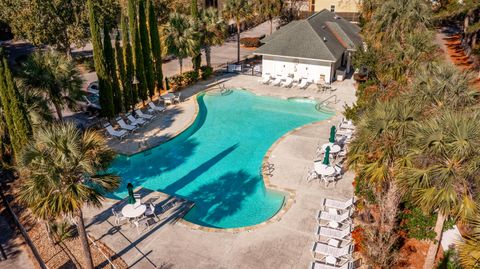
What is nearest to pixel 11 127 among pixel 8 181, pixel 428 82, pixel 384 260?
pixel 8 181

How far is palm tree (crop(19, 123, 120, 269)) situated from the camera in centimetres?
1094

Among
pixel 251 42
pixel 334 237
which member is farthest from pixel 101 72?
pixel 251 42

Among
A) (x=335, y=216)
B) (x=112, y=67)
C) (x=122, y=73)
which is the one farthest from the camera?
(x=122, y=73)

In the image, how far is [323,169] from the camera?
1900cm

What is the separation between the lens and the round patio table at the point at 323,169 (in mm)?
18797

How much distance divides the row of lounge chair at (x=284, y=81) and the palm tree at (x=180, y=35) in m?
7.51

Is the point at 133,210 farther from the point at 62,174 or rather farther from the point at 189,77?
the point at 189,77

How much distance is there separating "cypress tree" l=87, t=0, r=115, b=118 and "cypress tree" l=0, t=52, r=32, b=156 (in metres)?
7.02

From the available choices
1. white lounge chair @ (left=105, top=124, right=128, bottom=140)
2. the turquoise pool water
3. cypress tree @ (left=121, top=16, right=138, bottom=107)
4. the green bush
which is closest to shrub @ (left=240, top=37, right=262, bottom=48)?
the turquoise pool water

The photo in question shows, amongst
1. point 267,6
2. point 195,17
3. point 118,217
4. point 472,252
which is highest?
point 267,6

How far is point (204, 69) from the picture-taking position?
35531mm

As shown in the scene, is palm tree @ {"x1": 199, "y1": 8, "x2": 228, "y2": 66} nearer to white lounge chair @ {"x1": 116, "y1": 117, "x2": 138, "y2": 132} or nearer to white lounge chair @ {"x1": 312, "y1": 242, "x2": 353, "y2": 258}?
white lounge chair @ {"x1": 116, "y1": 117, "x2": 138, "y2": 132}

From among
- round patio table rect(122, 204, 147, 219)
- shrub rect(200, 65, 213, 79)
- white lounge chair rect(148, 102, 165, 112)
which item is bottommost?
round patio table rect(122, 204, 147, 219)

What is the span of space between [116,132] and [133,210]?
937 cm
